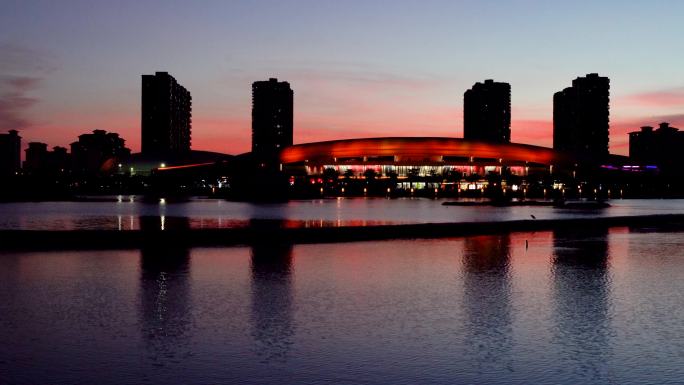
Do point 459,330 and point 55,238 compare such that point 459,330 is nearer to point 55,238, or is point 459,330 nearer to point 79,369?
point 79,369

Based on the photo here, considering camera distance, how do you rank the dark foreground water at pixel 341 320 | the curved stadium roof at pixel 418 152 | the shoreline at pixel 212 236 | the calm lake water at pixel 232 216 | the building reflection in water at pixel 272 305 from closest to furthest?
1. the dark foreground water at pixel 341 320
2. the building reflection in water at pixel 272 305
3. the shoreline at pixel 212 236
4. the calm lake water at pixel 232 216
5. the curved stadium roof at pixel 418 152

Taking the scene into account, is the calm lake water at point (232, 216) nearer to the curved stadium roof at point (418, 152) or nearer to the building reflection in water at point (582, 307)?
the building reflection in water at point (582, 307)

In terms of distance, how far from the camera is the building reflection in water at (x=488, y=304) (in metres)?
8.41

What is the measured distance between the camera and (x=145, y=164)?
623ft

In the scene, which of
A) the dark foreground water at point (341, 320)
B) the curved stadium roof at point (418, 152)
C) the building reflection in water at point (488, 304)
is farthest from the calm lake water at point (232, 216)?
the curved stadium roof at point (418, 152)

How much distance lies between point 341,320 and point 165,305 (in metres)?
2.94

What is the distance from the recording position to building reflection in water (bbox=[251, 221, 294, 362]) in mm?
8656

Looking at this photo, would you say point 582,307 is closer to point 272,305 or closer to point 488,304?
point 488,304

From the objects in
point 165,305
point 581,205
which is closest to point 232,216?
point 165,305

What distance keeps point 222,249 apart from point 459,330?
13568 mm

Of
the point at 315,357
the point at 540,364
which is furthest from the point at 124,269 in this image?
the point at 540,364

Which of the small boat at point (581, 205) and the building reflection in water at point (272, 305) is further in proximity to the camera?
the small boat at point (581, 205)

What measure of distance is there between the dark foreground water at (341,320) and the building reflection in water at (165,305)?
1.3 inches

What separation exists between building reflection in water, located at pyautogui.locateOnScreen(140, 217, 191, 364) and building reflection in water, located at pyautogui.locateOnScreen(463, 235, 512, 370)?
3.32 meters
